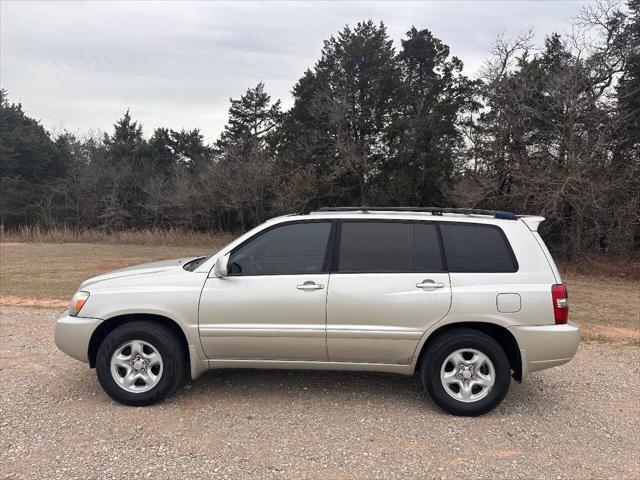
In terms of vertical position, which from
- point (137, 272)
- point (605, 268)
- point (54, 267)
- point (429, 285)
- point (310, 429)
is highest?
point (137, 272)

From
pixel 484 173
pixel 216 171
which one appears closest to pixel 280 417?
pixel 484 173

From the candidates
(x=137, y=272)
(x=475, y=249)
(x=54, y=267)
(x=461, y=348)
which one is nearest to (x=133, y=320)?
(x=137, y=272)

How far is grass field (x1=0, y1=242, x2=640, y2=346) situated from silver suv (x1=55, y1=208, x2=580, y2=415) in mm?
3743

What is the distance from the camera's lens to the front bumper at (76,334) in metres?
4.34

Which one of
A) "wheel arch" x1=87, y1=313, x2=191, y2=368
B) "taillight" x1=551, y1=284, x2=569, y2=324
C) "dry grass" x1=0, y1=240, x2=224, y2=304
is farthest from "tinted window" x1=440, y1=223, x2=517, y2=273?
"dry grass" x1=0, y1=240, x2=224, y2=304

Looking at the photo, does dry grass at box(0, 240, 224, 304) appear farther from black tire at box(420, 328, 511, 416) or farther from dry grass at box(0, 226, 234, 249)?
black tire at box(420, 328, 511, 416)

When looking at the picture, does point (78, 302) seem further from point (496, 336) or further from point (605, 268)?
point (605, 268)

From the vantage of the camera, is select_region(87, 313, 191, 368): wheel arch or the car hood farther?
the car hood

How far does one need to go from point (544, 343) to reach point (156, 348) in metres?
3.35

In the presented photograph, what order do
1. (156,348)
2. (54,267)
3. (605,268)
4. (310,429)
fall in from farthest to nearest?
1. (605,268)
2. (54,267)
3. (156,348)
4. (310,429)

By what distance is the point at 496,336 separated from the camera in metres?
4.41

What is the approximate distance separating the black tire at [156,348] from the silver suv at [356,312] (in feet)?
0.03

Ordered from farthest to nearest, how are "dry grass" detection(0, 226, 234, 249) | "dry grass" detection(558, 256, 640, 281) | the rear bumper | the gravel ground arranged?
"dry grass" detection(0, 226, 234, 249), "dry grass" detection(558, 256, 640, 281), the rear bumper, the gravel ground

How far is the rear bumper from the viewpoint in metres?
4.16
